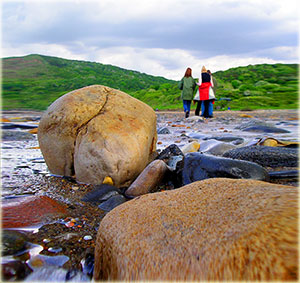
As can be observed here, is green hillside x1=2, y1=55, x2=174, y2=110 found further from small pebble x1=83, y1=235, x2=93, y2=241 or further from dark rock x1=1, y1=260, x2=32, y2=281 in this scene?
dark rock x1=1, y1=260, x2=32, y2=281

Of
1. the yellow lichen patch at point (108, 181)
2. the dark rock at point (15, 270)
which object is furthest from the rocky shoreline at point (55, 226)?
the yellow lichen patch at point (108, 181)

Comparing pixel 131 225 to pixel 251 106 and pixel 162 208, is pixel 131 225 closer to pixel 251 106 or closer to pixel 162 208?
pixel 162 208

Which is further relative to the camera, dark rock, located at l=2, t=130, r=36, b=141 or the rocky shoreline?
dark rock, located at l=2, t=130, r=36, b=141

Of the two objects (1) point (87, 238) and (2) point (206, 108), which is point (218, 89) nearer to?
(2) point (206, 108)

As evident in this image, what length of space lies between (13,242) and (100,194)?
1.00m

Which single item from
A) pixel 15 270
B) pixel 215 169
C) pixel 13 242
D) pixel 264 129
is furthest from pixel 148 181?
pixel 264 129

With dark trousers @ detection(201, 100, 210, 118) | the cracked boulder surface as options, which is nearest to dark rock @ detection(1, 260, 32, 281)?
the cracked boulder surface

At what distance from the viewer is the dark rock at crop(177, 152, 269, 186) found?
8.74 feet

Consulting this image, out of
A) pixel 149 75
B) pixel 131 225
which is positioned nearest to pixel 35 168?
pixel 131 225

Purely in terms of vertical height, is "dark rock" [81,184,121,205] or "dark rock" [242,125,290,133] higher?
"dark rock" [81,184,121,205]

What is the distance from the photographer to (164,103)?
24.7 meters

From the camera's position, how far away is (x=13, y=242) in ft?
5.63

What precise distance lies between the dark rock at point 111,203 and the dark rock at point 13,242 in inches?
28.0

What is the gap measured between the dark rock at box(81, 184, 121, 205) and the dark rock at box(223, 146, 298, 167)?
5.74ft
